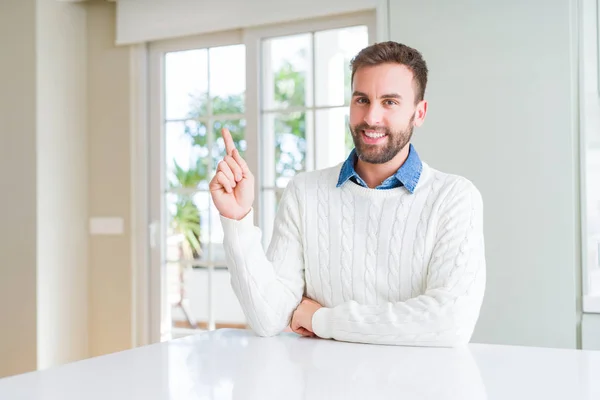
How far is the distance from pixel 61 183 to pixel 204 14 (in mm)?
1258

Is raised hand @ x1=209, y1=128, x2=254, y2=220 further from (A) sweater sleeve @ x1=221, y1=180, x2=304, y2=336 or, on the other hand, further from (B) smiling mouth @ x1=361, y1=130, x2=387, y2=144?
(B) smiling mouth @ x1=361, y1=130, x2=387, y2=144

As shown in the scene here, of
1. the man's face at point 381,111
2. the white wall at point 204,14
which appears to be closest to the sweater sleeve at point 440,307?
the man's face at point 381,111

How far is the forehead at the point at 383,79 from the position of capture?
68.4 inches

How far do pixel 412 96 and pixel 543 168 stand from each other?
1.17 m

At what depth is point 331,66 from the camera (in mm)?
3480

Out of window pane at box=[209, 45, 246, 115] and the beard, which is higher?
window pane at box=[209, 45, 246, 115]

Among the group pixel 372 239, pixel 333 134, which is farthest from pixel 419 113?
pixel 333 134

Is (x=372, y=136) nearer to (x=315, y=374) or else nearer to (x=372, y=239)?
(x=372, y=239)

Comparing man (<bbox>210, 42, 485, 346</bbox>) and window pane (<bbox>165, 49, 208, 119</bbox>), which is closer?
man (<bbox>210, 42, 485, 346</bbox>)

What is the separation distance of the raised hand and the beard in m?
0.31

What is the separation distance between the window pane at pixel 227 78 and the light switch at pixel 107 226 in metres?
0.86

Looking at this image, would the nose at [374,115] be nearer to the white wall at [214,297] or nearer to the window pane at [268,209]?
the window pane at [268,209]

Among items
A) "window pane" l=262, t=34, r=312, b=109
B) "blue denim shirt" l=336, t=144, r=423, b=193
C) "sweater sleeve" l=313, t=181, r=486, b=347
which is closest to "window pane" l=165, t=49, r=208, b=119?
"window pane" l=262, t=34, r=312, b=109

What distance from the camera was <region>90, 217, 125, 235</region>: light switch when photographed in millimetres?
4000
